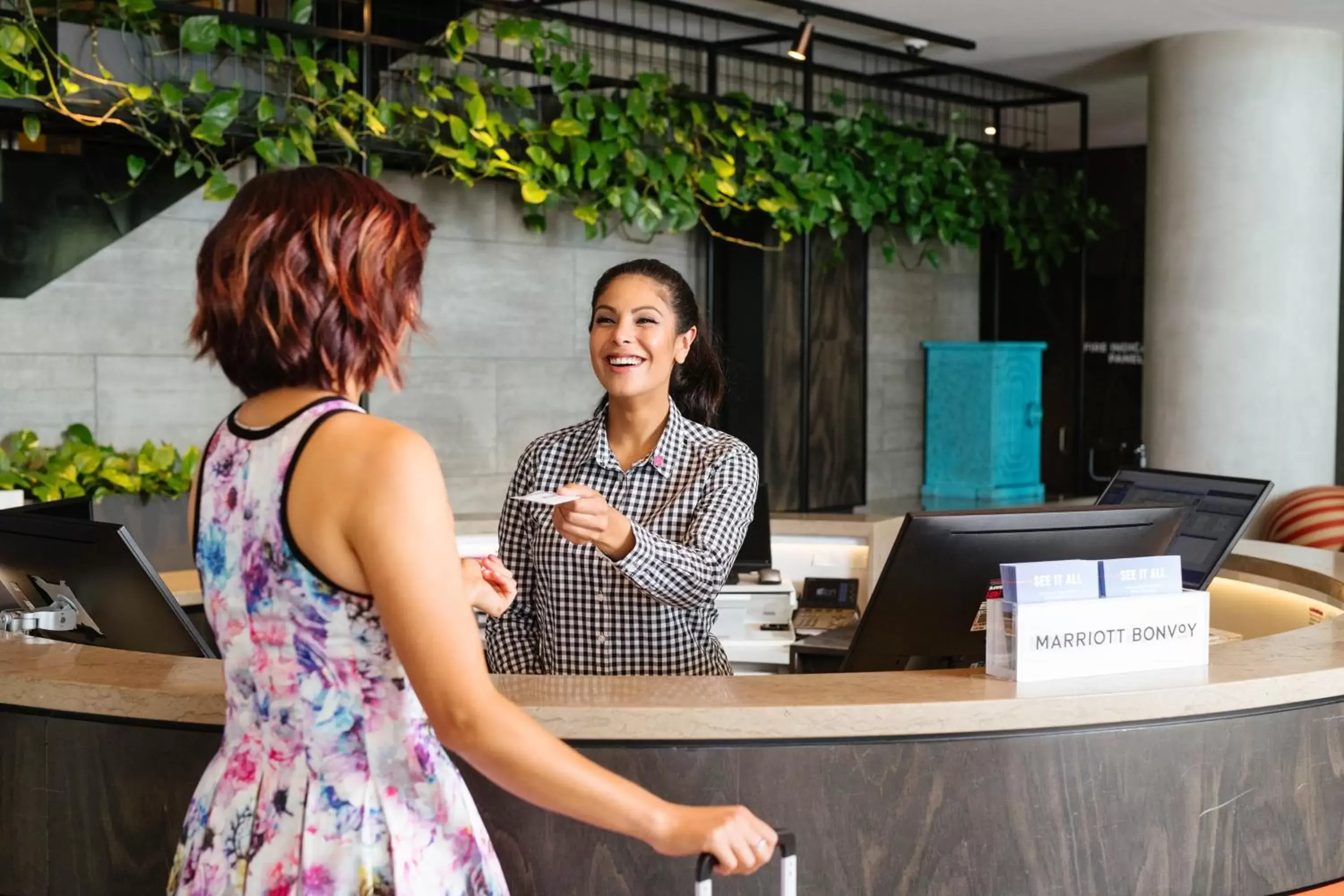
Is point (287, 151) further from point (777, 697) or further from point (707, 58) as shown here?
point (777, 697)

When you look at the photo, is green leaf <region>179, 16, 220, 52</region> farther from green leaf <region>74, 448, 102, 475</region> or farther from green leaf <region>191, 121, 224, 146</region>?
green leaf <region>74, 448, 102, 475</region>

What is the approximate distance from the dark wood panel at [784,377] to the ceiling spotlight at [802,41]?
1505mm

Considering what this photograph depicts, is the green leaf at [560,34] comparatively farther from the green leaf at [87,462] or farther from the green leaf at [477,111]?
the green leaf at [87,462]

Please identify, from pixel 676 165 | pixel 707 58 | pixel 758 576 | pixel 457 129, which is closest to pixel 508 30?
pixel 457 129

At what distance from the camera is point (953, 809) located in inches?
77.0

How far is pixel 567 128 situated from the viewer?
6.84m

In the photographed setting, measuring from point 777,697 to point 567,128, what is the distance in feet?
17.3

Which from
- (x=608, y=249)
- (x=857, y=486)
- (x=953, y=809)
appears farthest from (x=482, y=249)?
(x=953, y=809)

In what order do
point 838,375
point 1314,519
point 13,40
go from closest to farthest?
1. point 13,40
2. point 1314,519
3. point 838,375

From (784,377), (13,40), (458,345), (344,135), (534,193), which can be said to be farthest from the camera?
(784,377)

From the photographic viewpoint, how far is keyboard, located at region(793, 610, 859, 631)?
371cm

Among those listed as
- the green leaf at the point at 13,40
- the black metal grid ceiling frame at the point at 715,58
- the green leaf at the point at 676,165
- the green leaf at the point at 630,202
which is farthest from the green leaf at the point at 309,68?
the green leaf at the point at 676,165

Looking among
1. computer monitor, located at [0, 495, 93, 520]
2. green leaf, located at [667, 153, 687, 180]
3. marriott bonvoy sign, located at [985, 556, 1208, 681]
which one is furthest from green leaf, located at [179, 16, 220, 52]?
marriott bonvoy sign, located at [985, 556, 1208, 681]

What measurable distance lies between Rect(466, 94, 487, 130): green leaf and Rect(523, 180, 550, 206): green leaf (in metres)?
0.45
